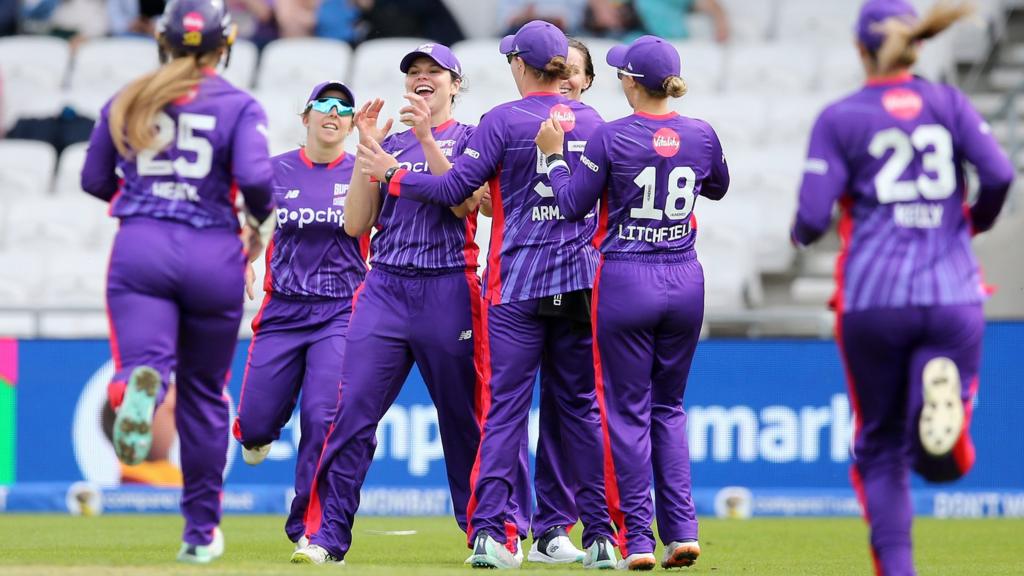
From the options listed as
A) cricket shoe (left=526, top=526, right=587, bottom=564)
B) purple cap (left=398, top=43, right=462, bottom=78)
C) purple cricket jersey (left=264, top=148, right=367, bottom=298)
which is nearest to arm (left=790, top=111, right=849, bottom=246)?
purple cap (left=398, top=43, right=462, bottom=78)

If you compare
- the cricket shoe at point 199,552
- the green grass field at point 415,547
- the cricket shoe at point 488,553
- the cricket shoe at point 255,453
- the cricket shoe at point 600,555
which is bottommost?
the green grass field at point 415,547

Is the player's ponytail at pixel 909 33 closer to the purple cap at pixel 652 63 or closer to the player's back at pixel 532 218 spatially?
the purple cap at pixel 652 63

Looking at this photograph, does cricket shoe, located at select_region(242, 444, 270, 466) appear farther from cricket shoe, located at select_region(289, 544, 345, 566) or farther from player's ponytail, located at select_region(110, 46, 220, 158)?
player's ponytail, located at select_region(110, 46, 220, 158)

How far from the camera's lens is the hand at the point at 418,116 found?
7.67 meters

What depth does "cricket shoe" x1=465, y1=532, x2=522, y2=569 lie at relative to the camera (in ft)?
Answer: 24.1

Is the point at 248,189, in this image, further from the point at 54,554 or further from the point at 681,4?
the point at 681,4

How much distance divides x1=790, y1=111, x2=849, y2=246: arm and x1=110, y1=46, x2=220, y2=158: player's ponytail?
230 centimetres

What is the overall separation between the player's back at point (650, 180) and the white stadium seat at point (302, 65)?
10.3 meters

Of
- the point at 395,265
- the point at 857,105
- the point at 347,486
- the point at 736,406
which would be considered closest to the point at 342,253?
the point at 395,265

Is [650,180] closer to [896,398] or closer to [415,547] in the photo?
[896,398]

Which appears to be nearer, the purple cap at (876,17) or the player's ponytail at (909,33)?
the player's ponytail at (909,33)

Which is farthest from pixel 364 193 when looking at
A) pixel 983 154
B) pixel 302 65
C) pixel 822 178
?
pixel 302 65

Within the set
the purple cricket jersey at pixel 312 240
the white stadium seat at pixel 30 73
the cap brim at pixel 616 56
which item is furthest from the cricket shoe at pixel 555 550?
the white stadium seat at pixel 30 73

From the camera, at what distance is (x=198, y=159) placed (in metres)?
6.28
